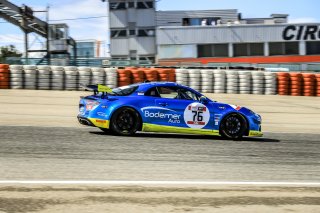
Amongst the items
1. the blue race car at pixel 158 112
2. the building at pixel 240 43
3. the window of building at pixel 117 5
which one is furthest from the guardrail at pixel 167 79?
the window of building at pixel 117 5

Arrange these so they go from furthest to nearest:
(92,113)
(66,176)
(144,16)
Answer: (144,16), (92,113), (66,176)

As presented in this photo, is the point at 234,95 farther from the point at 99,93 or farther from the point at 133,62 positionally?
the point at 99,93

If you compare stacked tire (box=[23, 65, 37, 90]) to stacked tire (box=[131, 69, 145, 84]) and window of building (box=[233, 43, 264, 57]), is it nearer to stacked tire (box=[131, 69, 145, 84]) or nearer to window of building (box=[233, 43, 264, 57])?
stacked tire (box=[131, 69, 145, 84])

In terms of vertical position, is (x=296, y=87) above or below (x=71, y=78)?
below

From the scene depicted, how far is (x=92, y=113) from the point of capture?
32.6 feet

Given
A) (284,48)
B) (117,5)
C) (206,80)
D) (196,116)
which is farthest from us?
(117,5)

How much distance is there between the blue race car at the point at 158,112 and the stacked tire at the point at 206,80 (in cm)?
1360

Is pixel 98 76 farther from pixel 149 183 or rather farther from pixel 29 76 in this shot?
pixel 149 183

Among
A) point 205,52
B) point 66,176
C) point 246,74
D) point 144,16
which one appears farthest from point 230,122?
point 144,16

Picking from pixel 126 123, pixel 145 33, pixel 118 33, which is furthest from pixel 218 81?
pixel 118 33

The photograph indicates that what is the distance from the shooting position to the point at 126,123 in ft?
33.1

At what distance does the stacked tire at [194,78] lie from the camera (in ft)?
79.5

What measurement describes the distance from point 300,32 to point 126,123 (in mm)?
42095

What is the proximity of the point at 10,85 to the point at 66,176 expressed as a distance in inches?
676
